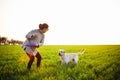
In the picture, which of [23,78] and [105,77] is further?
[105,77]

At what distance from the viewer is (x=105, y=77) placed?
5.30 metres

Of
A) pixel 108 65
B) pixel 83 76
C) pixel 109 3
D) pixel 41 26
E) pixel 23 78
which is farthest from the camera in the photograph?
pixel 109 3

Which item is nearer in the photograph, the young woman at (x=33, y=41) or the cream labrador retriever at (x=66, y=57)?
the young woman at (x=33, y=41)

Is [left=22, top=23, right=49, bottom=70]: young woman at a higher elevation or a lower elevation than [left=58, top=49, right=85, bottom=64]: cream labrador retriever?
higher

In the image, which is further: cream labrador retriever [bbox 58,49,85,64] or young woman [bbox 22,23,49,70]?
cream labrador retriever [bbox 58,49,85,64]

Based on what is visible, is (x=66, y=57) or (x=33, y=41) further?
(x=66, y=57)

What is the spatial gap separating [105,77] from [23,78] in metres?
1.85

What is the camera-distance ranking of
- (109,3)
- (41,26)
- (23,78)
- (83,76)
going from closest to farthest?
(23,78), (83,76), (41,26), (109,3)

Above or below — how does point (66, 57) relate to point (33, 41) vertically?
below

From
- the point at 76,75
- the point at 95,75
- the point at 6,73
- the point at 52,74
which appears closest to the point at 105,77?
the point at 95,75

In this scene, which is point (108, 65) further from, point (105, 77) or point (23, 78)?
point (23, 78)

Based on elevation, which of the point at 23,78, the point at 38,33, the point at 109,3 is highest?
the point at 109,3

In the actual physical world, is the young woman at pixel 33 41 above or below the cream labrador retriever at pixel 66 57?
above

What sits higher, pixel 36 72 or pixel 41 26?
pixel 41 26
